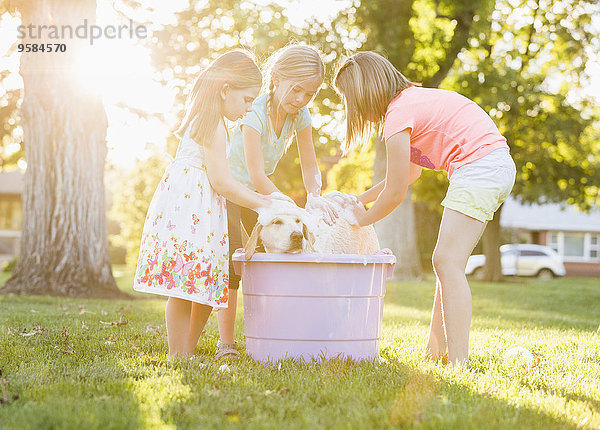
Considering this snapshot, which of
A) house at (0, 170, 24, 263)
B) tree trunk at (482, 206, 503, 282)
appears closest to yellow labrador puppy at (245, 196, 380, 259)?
tree trunk at (482, 206, 503, 282)

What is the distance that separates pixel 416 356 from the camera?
3.57 metres

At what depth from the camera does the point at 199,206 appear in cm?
327

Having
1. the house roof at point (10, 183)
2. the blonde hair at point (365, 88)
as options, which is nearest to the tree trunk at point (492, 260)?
the blonde hair at point (365, 88)

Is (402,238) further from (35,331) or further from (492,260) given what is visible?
(35,331)

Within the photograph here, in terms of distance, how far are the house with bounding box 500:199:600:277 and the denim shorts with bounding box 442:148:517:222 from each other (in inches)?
1314

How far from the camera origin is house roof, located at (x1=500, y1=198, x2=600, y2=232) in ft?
117

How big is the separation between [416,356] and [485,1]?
1153 cm

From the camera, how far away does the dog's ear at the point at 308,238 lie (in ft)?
10.7

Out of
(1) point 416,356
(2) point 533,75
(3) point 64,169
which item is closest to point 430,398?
(1) point 416,356

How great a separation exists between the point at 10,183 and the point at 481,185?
119ft

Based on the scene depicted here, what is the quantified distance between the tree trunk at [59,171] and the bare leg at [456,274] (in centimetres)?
543

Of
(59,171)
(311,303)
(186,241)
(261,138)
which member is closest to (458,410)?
(311,303)

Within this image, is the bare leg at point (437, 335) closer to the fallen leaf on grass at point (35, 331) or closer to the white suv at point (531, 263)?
the fallen leaf on grass at point (35, 331)

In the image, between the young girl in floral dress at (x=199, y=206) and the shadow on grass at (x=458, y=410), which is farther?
the young girl in floral dress at (x=199, y=206)
